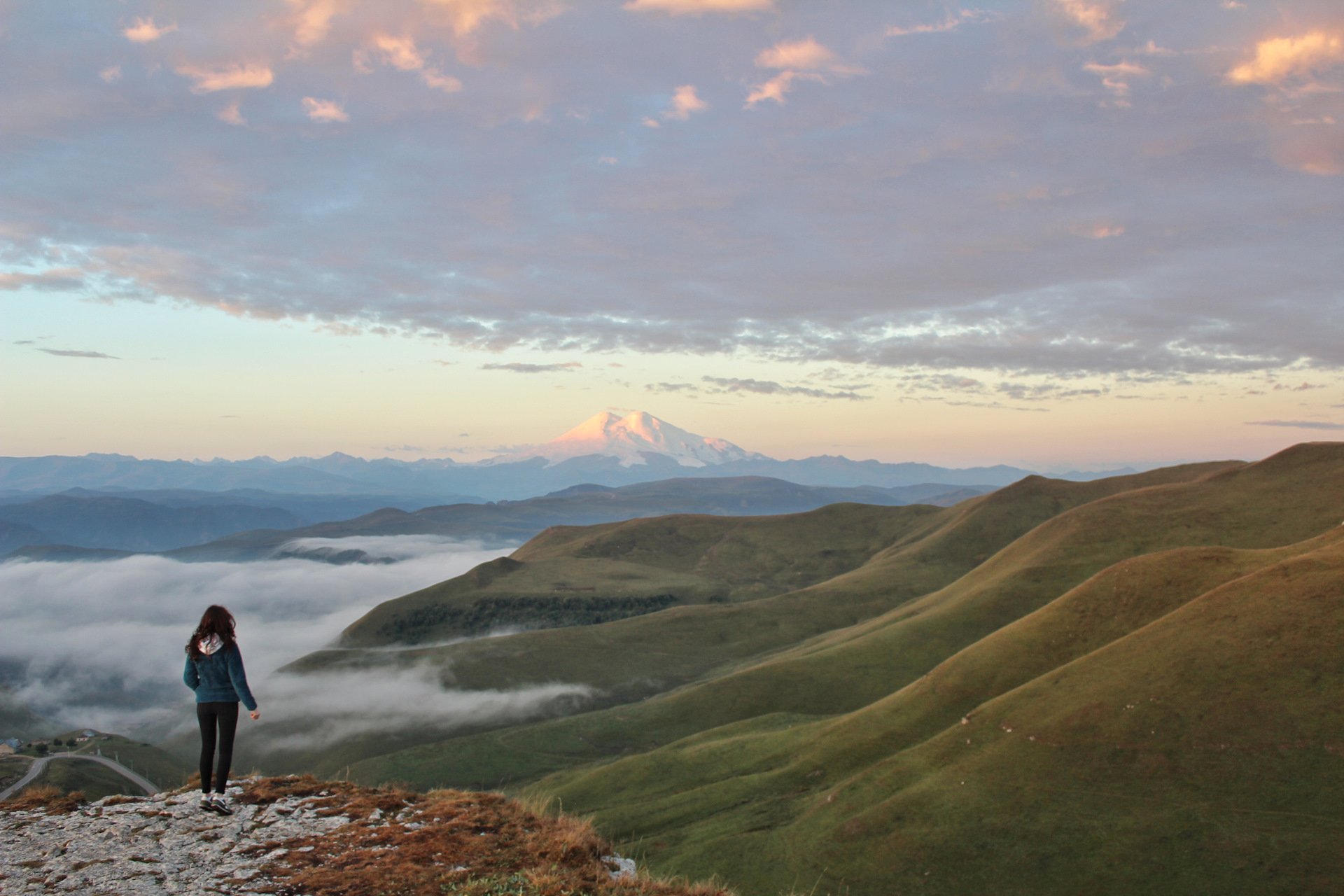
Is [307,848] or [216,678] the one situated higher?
[216,678]

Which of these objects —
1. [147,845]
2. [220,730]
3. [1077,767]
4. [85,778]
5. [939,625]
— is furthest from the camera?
[85,778]

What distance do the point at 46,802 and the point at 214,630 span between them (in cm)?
761

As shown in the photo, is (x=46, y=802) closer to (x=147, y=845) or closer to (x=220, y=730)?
(x=147, y=845)

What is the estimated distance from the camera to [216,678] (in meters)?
18.7

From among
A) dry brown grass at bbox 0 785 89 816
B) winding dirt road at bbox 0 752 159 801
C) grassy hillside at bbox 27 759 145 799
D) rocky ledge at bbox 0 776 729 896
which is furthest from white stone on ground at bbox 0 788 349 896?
winding dirt road at bbox 0 752 159 801

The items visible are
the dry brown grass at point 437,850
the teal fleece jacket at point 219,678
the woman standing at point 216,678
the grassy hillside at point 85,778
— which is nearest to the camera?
the dry brown grass at point 437,850

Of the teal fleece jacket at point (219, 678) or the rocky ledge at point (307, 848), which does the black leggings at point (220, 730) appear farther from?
the rocky ledge at point (307, 848)

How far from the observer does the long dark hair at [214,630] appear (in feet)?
60.0

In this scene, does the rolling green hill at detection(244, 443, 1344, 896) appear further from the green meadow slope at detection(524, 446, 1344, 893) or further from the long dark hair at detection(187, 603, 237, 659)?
the long dark hair at detection(187, 603, 237, 659)

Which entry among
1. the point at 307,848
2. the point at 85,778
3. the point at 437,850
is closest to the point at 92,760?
the point at 85,778

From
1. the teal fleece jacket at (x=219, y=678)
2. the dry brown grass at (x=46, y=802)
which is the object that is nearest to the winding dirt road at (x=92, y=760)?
the dry brown grass at (x=46, y=802)

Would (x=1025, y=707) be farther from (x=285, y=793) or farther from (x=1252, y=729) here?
(x=285, y=793)

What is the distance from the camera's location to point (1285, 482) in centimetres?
13525

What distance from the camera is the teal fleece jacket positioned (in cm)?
1853
